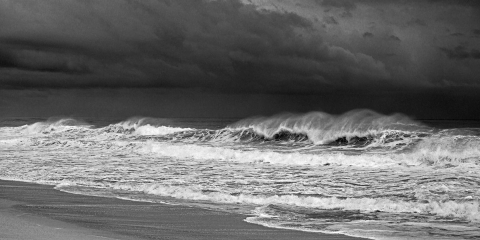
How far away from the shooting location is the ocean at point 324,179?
835cm

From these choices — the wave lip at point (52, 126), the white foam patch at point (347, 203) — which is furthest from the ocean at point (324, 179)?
the wave lip at point (52, 126)

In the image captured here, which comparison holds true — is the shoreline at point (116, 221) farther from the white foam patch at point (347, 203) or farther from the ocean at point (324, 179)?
the white foam patch at point (347, 203)

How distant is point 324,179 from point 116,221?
6.76 m

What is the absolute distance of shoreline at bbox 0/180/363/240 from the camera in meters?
7.04

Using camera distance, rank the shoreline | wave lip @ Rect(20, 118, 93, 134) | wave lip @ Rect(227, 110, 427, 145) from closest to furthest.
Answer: the shoreline, wave lip @ Rect(227, 110, 427, 145), wave lip @ Rect(20, 118, 93, 134)

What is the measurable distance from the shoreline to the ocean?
563mm

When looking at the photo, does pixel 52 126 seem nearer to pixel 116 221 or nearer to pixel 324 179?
pixel 324 179

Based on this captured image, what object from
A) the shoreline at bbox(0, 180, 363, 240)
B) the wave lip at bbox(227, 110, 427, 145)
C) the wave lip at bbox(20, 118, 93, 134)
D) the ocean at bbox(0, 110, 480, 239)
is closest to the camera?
the shoreline at bbox(0, 180, 363, 240)

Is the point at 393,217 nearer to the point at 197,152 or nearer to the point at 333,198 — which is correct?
the point at 333,198

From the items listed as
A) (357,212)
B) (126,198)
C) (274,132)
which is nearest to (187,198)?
(126,198)

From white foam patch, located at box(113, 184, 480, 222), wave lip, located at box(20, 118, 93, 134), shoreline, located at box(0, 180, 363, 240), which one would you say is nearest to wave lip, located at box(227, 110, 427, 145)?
white foam patch, located at box(113, 184, 480, 222)

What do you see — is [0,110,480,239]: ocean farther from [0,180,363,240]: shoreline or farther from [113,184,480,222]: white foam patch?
[0,180,363,240]: shoreline

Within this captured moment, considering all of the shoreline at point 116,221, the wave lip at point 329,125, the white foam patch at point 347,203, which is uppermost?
the wave lip at point 329,125

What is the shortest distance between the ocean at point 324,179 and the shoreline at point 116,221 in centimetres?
56
